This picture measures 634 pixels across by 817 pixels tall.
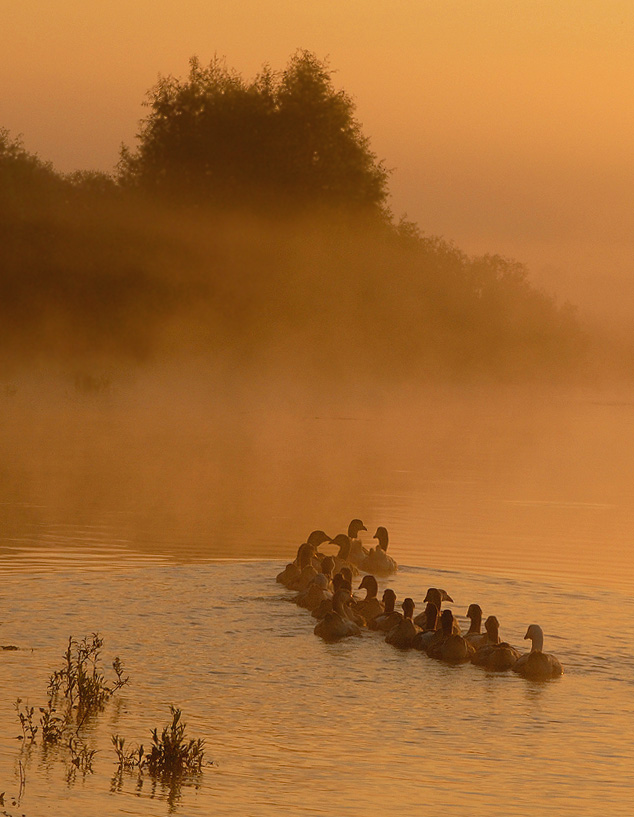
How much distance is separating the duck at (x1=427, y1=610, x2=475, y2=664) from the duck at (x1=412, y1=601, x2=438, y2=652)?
4.8 inches

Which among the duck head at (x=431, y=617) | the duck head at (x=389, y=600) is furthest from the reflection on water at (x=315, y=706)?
the duck head at (x=389, y=600)

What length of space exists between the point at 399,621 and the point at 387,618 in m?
0.47

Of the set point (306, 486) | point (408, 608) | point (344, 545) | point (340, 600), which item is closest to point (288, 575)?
point (340, 600)

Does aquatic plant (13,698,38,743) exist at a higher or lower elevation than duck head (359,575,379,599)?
lower

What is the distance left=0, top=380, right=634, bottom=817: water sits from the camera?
1163cm

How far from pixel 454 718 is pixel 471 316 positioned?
8847cm

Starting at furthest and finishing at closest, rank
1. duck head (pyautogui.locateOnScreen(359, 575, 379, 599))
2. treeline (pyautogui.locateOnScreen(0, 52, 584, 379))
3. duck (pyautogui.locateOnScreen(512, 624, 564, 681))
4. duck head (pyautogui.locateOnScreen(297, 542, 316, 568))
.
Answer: treeline (pyautogui.locateOnScreen(0, 52, 584, 379)), duck head (pyautogui.locateOnScreen(297, 542, 316, 568)), duck head (pyautogui.locateOnScreen(359, 575, 379, 599)), duck (pyautogui.locateOnScreen(512, 624, 564, 681))

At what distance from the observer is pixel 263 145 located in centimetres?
7675

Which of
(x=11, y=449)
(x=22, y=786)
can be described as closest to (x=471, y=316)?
(x=11, y=449)

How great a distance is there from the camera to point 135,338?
74.9m

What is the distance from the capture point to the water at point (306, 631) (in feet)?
38.2

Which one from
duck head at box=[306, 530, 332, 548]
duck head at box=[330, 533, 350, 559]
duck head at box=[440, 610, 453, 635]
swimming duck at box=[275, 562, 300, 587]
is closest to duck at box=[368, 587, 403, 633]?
duck head at box=[440, 610, 453, 635]

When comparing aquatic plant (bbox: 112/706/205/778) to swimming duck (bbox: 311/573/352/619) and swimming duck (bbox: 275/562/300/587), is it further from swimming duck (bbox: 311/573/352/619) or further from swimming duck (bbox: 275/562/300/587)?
swimming duck (bbox: 275/562/300/587)

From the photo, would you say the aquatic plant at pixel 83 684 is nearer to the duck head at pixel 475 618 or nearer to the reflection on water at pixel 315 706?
the reflection on water at pixel 315 706
